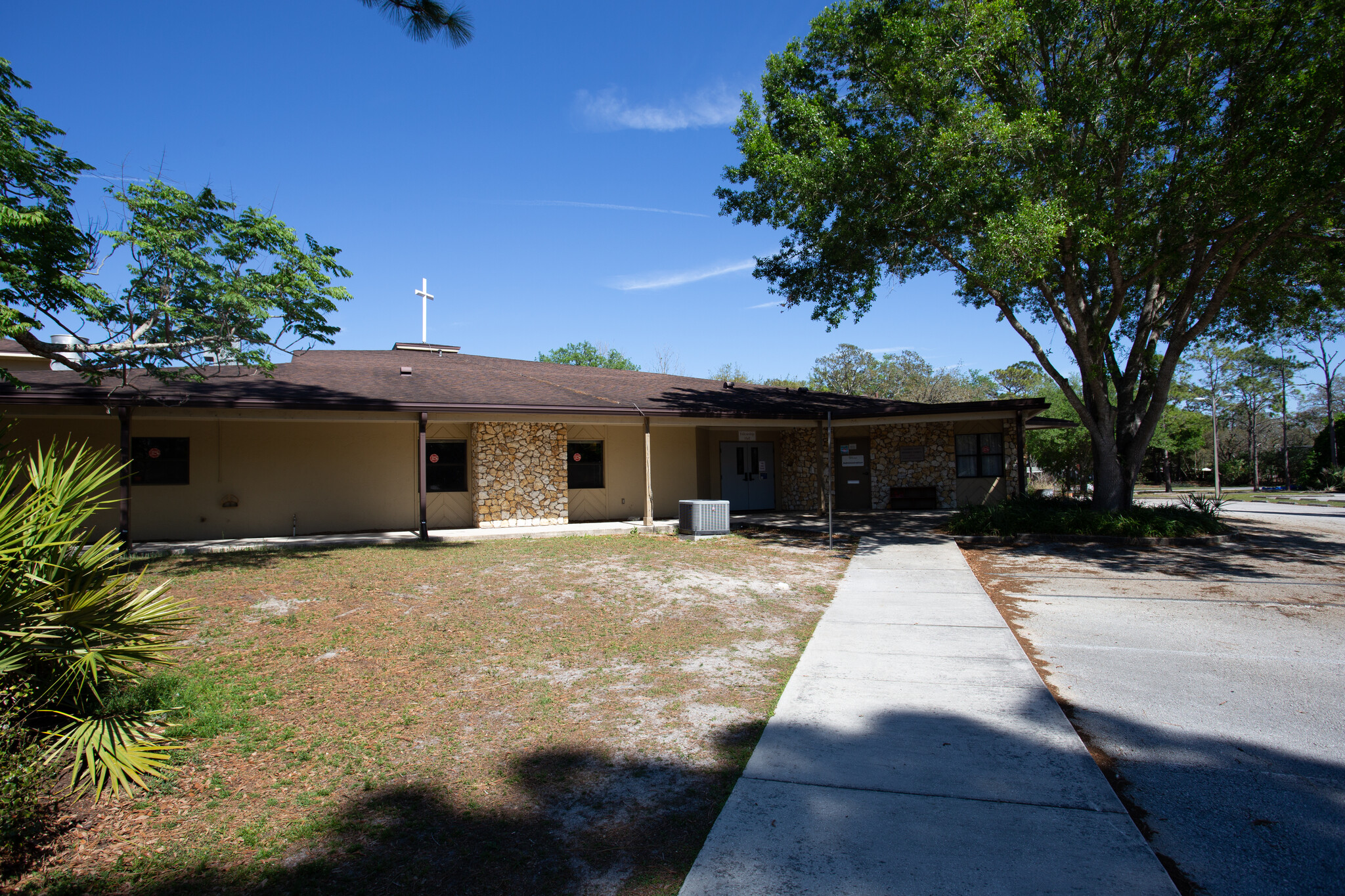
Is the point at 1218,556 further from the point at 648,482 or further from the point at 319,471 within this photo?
the point at 319,471

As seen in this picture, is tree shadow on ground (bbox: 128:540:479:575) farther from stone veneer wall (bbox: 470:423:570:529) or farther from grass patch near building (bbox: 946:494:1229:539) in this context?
grass patch near building (bbox: 946:494:1229:539)

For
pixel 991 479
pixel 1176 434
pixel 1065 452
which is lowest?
pixel 991 479

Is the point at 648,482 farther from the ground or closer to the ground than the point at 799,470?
closer to the ground

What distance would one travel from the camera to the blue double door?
62.3 ft

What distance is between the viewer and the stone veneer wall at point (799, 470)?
18906mm

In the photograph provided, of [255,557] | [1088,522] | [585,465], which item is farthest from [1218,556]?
[255,557]

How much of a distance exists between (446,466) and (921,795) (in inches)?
521

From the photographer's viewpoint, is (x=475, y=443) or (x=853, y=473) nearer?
(x=475, y=443)

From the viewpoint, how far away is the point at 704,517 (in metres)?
14.0

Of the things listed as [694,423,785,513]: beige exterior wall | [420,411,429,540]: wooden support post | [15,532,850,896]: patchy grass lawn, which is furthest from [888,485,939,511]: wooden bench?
[420,411,429,540]: wooden support post

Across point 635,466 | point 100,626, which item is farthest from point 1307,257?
point 100,626

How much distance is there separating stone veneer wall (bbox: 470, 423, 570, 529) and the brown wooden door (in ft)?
26.9

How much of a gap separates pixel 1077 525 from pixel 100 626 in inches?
574

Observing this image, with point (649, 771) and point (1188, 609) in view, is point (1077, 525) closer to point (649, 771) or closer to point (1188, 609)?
point (1188, 609)
